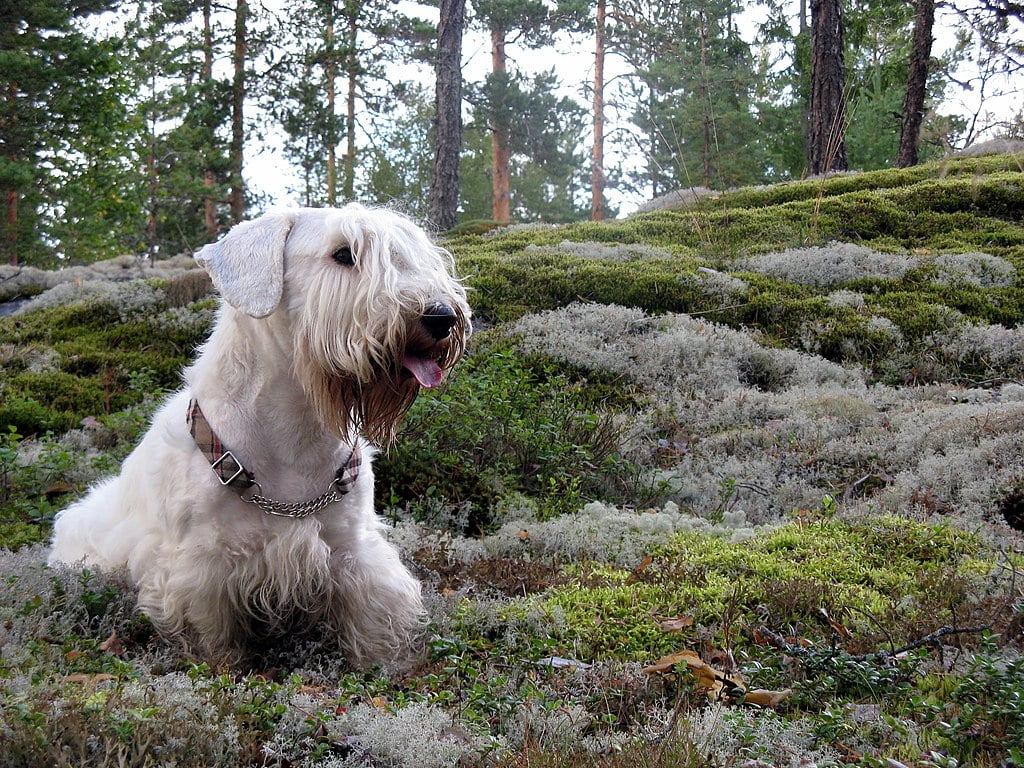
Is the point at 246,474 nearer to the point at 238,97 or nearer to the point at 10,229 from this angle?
the point at 238,97

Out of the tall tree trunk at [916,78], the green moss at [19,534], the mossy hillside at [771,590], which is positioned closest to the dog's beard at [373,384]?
the mossy hillside at [771,590]

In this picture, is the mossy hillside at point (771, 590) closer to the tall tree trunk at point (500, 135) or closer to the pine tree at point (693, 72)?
the pine tree at point (693, 72)

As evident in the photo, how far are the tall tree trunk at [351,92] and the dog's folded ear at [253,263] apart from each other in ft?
61.4

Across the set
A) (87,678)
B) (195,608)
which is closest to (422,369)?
(195,608)

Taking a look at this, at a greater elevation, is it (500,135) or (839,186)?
(500,135)

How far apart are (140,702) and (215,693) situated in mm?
235

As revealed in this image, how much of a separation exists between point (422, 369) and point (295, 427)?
0.58 metres

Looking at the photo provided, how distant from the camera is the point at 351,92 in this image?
26.0 meters

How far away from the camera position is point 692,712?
276 centimetres

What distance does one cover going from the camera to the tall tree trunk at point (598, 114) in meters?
26.5

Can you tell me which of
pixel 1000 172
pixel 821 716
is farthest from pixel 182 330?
pixel 1000 172

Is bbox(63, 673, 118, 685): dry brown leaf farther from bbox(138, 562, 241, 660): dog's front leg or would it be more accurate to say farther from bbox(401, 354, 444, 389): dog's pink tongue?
bbox(401, 354, 444, 389): dog's pink tongue

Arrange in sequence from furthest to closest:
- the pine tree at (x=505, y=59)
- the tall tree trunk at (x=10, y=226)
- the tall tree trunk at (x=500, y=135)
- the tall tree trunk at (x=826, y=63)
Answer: the tall tree trunk at (x=500, y=135) < the pine tree at (x=505, y=59) < the tall tree trunk at (x=10, y=226) < the tall tree trunk at (x=826, y=63)

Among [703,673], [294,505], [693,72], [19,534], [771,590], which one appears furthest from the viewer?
[693,72]
